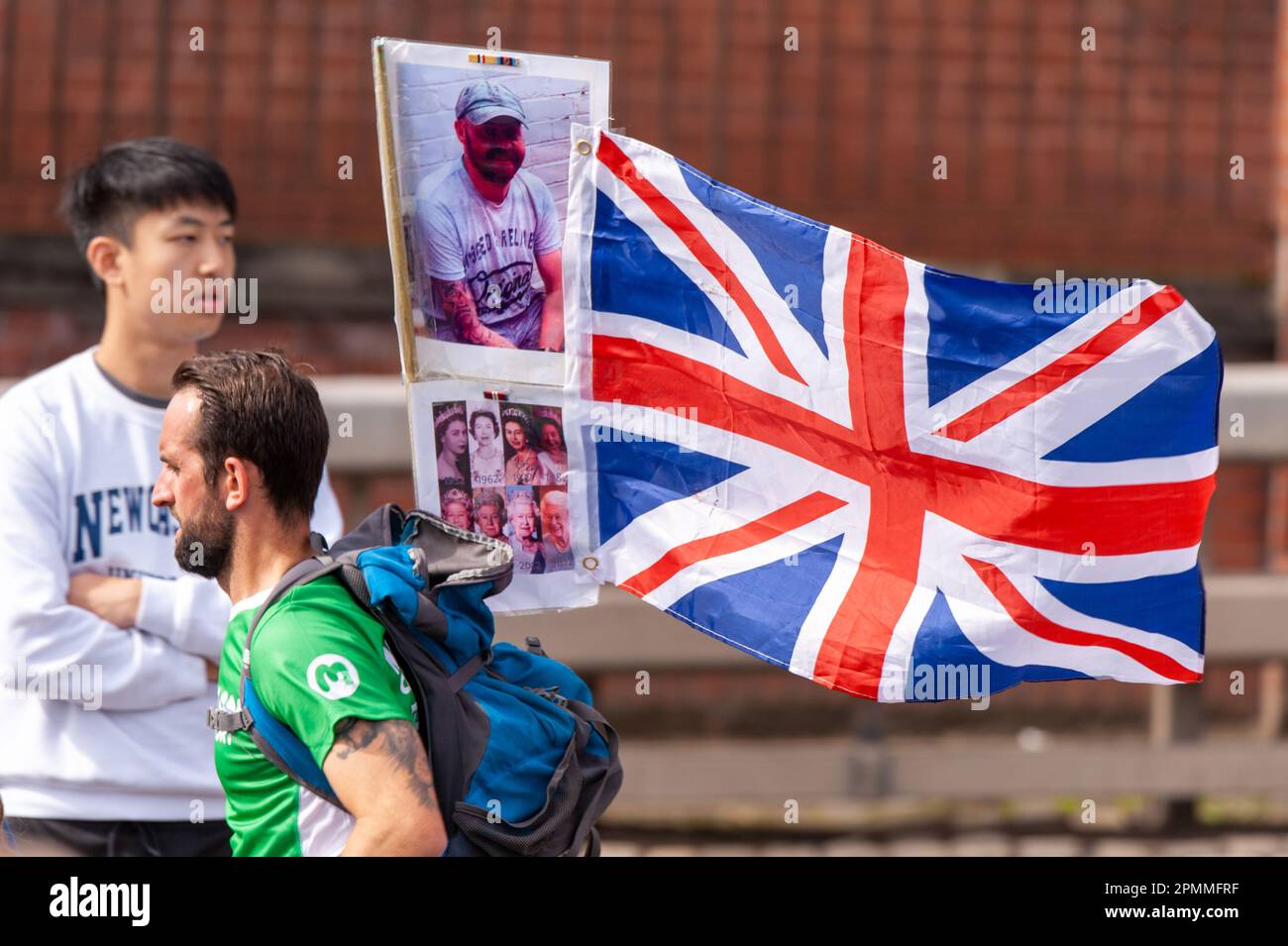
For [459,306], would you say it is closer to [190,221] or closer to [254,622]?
[190,221]

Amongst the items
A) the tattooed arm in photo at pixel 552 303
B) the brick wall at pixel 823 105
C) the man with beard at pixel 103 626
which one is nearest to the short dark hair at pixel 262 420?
the tattooed arm in photo at pixel 552 303

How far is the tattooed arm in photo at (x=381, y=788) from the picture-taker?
2512 millimetres

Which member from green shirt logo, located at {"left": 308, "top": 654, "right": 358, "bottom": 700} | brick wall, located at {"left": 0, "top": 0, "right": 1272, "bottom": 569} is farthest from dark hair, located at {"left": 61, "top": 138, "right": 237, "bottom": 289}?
brick wall, located at {"left": 0, "top": 0, "right": 1272, "bottom": 569}

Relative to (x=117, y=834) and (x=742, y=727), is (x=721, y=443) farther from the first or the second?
(x=742, y=727)

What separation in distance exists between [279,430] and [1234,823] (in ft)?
16.4

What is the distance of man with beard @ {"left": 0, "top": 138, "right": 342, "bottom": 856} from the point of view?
350 cm

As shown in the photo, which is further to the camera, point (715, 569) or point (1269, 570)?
point (1269, 570)

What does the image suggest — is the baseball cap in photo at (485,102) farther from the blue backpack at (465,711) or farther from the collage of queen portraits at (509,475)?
the blue backpack at (465,711)

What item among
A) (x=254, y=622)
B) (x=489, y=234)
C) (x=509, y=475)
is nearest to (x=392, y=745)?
(x=254, y=622)

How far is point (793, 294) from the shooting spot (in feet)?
11.7

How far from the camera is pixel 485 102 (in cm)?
332

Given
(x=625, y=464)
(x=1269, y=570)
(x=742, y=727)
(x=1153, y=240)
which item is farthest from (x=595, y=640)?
(x=1153, y=240)

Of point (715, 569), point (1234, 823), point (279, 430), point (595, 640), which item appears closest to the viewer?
point (279, 430)
